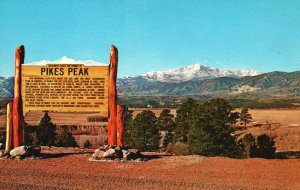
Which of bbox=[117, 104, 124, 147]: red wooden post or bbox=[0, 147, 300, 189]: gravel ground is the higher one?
bbox=[117, 104, 124, 147]: red wooden post

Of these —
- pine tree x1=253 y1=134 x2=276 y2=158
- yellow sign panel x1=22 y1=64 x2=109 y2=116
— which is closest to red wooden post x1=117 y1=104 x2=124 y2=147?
yellow sign panel x1=22 y1=64 x2=109 y2=116

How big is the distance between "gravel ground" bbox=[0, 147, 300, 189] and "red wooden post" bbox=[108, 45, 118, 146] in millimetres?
1975

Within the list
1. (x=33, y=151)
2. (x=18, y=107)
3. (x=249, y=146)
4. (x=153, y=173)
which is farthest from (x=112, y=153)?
(x=249, y=146)

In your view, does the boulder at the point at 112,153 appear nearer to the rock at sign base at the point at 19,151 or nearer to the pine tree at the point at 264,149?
the rock at sign base at the point at 19,151

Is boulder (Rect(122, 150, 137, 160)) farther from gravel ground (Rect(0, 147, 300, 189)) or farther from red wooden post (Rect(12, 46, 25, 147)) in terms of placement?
red wooden post (Rect(12, 46, 25, 147))

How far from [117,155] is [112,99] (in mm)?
3289

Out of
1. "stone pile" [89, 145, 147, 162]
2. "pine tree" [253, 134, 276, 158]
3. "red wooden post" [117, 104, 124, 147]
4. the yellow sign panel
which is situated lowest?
"pine tree" [253, 134, 276, 158]

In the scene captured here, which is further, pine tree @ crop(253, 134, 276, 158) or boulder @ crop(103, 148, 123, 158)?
pine tree @ crop(253, 134, 276, 158)

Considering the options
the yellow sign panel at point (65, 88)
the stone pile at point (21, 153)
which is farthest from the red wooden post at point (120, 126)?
the stone pile at point (21, 153)

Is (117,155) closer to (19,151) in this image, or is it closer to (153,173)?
(153,173)

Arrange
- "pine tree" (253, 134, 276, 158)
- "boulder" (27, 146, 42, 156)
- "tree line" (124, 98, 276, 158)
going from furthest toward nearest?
"pine tree" (253, 134, 276, 158), "tree line" (124, 98, 276, 158), "boulder" (27, 146, 42, 156)

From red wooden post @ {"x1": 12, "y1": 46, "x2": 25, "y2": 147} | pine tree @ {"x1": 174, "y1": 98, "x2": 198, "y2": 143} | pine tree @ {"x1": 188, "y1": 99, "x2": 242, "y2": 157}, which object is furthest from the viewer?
pine tree @ {"x1": 174, "y1": 98, "x2": 198, "y2": 143}

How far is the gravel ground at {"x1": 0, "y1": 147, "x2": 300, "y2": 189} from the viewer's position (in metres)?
18.7

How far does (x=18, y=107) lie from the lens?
→ 25938 millimetres
